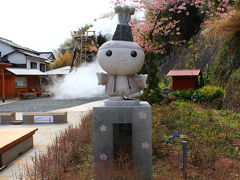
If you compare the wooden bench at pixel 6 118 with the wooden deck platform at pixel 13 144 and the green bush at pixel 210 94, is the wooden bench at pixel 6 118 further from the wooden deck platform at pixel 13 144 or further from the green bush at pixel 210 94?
the green bush at pixel 210 94

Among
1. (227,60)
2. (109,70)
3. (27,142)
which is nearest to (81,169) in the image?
(109,70)

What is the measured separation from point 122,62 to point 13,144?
335 cm

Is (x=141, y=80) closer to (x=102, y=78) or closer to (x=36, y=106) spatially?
(x=102, y=78)

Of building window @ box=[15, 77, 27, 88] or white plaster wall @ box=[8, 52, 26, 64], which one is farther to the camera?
white plaster wall @ box=[8, 52, 26, 64]

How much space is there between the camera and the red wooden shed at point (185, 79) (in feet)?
50.2

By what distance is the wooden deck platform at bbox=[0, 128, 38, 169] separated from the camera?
4.86 m

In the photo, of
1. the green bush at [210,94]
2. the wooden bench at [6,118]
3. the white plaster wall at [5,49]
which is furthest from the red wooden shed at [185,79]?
the white plaster wall at [5,49]

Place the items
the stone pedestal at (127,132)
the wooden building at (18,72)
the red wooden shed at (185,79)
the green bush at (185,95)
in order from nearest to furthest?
the stone pedestal at (127,132) → the green bush at (185,95) → the red wooden shed at (185,79) → the wooden building at (18,72)

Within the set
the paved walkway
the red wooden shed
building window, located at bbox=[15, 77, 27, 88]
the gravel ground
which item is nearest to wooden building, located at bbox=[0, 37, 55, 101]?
building window, located at bbox=[15, 77, 27, 88]

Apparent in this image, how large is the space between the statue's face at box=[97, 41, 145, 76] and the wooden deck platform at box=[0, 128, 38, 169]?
2.89 m

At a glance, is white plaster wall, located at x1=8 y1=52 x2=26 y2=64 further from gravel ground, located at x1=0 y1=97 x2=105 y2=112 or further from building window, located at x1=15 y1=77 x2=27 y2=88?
gravel ground, located at x1=0 y1=97 x2=105 y2=112

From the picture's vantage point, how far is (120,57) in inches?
155

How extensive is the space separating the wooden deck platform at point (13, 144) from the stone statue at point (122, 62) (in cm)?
269

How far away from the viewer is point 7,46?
87.6ft
